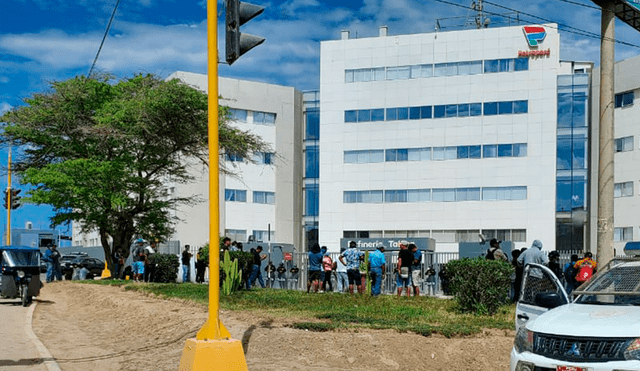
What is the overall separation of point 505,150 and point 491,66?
6.36 metres

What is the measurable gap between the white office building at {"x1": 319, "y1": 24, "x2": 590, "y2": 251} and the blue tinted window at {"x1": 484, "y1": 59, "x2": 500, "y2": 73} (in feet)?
0.35

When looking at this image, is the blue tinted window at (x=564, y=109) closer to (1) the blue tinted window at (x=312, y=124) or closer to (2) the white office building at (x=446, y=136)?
(2) the white office building at (x=446, y=136)

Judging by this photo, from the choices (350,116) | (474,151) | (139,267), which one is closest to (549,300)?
(139,267)

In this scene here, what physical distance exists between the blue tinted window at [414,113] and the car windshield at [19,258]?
41.5 m

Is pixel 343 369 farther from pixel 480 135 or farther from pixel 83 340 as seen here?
pixel 480 135

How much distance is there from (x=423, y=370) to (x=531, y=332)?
12.7 ft

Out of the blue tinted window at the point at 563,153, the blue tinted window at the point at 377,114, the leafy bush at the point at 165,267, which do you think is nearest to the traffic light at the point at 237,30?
the leafy bush at the point at 165,267

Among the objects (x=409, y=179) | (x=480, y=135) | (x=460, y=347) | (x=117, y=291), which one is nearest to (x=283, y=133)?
(x=409, y=179)

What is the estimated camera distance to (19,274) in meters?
21.4

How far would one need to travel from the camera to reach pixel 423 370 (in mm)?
10969

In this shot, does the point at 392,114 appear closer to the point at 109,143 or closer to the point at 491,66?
the point at 491,66

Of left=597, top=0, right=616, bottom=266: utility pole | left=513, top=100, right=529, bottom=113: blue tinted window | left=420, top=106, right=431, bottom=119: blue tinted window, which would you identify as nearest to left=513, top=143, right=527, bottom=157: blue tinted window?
left=513, top=100, right=529, bottom=113: blue tinted window

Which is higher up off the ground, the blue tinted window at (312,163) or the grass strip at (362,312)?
the blue tinted window at (312,163)

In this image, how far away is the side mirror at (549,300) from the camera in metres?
7.75
